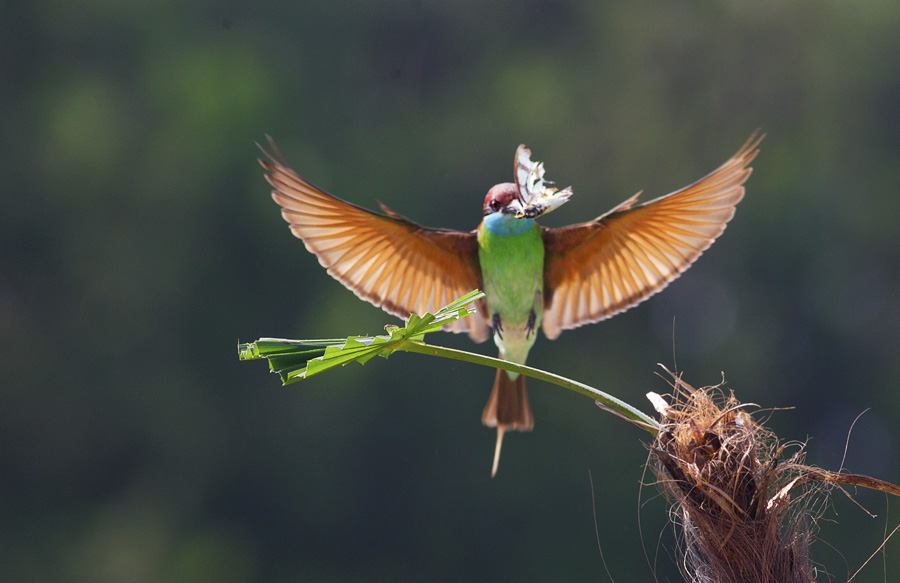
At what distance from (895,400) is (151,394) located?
685 centimetres

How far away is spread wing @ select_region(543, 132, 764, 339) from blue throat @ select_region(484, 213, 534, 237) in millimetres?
92

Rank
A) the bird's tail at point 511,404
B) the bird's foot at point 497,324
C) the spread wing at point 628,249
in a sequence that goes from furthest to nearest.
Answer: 1. the bird's tail at point 511,404
2. the bird's foot at point 497,324
3. the spread wing at point 628,249

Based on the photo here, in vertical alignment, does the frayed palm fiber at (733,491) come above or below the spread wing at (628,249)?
below

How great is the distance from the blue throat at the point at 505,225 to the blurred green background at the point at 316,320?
225 inches

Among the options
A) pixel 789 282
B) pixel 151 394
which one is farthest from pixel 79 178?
pixel 789 282

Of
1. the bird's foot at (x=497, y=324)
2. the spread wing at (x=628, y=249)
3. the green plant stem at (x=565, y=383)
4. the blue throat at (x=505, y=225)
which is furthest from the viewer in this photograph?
the bird's foot at (x=497, y=324)

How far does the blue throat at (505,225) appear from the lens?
2.13m

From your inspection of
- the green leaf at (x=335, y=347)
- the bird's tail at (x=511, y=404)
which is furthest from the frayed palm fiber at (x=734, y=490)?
the bird's tail at (x=511, y=404)

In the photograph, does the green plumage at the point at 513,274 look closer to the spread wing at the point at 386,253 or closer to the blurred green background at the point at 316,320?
the spread wing at the point at 386,253

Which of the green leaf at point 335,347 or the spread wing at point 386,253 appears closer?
the green leaf at point 335,347

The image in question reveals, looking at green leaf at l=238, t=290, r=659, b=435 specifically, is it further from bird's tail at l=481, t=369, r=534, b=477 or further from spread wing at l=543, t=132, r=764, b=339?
bird's tail at l=481, t=369, r=534, b=477

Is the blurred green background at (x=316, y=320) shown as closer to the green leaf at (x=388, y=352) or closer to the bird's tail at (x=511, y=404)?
the bird's tail at (x=511, y=404)

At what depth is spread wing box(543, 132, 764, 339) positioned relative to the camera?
2018 mm

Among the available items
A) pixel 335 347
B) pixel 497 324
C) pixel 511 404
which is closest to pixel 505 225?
pixel 497 324
